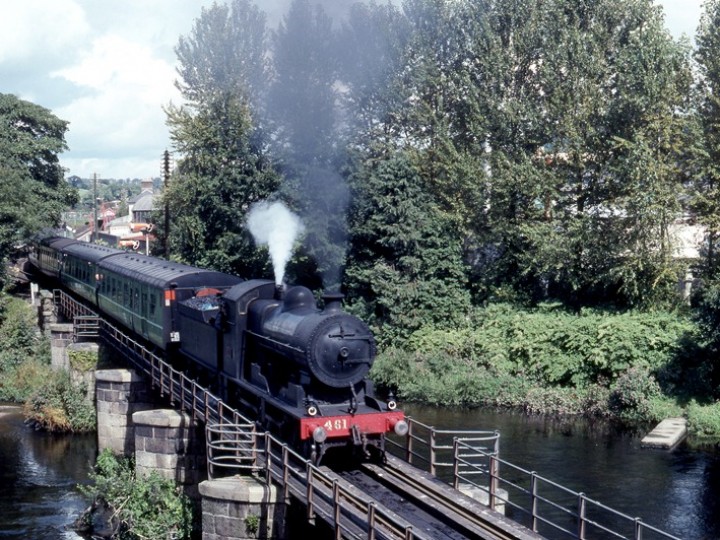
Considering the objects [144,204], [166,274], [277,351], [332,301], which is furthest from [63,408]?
[144,204]

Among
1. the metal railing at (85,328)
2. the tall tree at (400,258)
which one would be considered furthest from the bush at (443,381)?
the metal railing at (85,328)

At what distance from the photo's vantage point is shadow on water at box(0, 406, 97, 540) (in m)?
22.5

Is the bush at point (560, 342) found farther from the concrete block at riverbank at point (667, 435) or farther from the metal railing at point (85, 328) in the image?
the metal railing at point (85, 328)

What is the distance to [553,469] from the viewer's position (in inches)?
987

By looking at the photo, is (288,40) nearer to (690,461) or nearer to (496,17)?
(496,17)

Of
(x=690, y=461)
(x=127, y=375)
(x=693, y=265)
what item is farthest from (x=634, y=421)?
(x=127, y=375)

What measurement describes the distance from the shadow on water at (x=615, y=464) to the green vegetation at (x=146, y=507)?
10432 millimetres

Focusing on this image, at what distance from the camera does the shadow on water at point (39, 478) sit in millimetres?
22453

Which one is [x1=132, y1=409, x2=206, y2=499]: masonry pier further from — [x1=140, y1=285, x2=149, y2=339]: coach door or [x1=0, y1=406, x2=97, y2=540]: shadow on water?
[x1=140, y1=285, x2=149, y2=339]: coach door

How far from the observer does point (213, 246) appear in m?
45.0

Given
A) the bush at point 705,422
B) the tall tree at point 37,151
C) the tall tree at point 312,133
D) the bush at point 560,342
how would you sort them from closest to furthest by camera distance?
the bush at point 705,422 < the bush at point 560,342 < the tall tree at point 312,133 < the tall tree at point 37,151

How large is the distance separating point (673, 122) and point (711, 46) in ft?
10.2

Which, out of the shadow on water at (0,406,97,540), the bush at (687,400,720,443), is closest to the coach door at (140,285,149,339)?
the shadow on water at (0,406,97,540)

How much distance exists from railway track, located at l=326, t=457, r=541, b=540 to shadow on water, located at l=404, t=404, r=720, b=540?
743 centimetres
